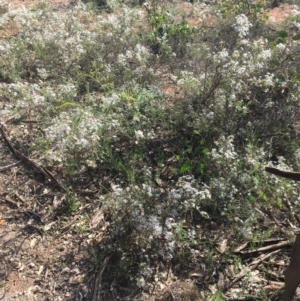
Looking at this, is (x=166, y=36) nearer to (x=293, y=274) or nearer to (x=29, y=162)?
(x=29, y=162)

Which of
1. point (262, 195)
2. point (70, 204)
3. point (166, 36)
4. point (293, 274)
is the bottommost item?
point (70, 204)

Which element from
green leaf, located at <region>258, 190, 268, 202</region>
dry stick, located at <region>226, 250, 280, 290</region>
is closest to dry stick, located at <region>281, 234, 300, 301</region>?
dry stick, located at <region>226, 250, 280, 290</region>

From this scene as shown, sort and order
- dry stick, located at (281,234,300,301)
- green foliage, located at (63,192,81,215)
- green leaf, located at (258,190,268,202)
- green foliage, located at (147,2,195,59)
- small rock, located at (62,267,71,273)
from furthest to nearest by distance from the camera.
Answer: green foliage, located at (147,2,195,59)
green foliage, located at (63,192,81,215)
green leaf, located at (258,190,268,202)
small rock, located at (62,267,71,273)
dry stick, located at (281,234,300,301)

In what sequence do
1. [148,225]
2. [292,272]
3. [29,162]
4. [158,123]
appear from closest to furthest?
[292,272] < [148,225] < [29,162] < [158,123]

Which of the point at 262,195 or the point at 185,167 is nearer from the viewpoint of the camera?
the point at 262,195

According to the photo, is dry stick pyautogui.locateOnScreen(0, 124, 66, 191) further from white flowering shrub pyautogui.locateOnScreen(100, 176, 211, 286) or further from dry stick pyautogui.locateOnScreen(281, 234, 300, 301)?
dry stick pyautogui.locateOnScreen(281, 234, 300, 301)

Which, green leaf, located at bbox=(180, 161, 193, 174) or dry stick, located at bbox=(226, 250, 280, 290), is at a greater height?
green leaf, located at bbox=(180, 161, 193, 174)

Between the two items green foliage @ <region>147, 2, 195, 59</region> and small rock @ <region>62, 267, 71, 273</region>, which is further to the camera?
green foliage @ <region>147, 2, 195, 59</region>

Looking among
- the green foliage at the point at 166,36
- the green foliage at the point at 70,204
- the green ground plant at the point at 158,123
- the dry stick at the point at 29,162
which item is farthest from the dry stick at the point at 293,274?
the green foliage at the point at 166,36

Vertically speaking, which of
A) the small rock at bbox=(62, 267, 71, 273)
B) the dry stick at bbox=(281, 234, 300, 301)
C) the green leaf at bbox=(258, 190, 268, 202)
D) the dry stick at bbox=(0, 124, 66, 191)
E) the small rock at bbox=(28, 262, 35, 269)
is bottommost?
the small rock at bbox=(28, 262, 35, 269)

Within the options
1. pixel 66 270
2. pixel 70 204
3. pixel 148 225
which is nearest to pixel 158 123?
pixel 70 204

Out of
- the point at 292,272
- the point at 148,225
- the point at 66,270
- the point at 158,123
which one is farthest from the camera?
the point at 158,123

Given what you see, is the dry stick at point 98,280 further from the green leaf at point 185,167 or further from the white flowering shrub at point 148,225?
the green leaf at point 185,167

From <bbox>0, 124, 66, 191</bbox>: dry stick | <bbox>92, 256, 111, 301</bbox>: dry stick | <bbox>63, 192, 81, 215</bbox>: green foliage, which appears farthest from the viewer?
<bbox>0, 124, 66, 191</bbox>: dry stick
